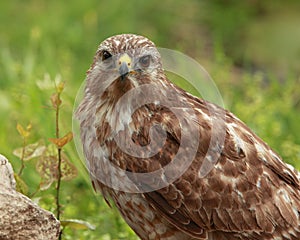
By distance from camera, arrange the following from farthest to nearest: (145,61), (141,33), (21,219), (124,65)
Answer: (141,33), (145,61), (124,65), (21,219)

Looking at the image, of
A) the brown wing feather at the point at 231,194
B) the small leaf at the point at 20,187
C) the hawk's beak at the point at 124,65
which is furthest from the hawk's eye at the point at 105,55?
the small leaf at the point at 20,187

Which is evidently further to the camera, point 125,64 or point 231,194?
point 231,194

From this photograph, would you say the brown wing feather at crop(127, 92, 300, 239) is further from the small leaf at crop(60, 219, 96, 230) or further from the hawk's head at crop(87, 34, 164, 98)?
the small leaf at crop(60, 219, 96, 230)

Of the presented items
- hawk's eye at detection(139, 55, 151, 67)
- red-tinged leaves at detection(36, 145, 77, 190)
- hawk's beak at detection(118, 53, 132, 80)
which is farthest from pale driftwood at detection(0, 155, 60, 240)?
hawk's eye at detection(139, 55, 151, 67)

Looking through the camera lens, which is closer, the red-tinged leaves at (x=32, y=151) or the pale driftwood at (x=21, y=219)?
the pale driftwood at (x=21, y=219)

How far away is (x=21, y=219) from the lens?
4414 mm

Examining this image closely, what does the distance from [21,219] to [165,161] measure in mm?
808

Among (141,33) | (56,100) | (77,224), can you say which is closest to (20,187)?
(77,224)

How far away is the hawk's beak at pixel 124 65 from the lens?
4.57 metres

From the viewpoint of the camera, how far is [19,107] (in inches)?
288

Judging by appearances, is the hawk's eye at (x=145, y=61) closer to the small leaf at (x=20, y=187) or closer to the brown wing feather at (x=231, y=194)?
the brown wing feather at (x=231, y=194)

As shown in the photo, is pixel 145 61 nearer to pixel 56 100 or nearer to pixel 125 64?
pixel 125 64

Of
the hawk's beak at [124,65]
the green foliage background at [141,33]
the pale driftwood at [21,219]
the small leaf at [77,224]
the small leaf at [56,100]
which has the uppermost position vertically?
the green foliage background at [141,33]

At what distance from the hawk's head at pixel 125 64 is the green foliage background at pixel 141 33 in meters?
0.59
